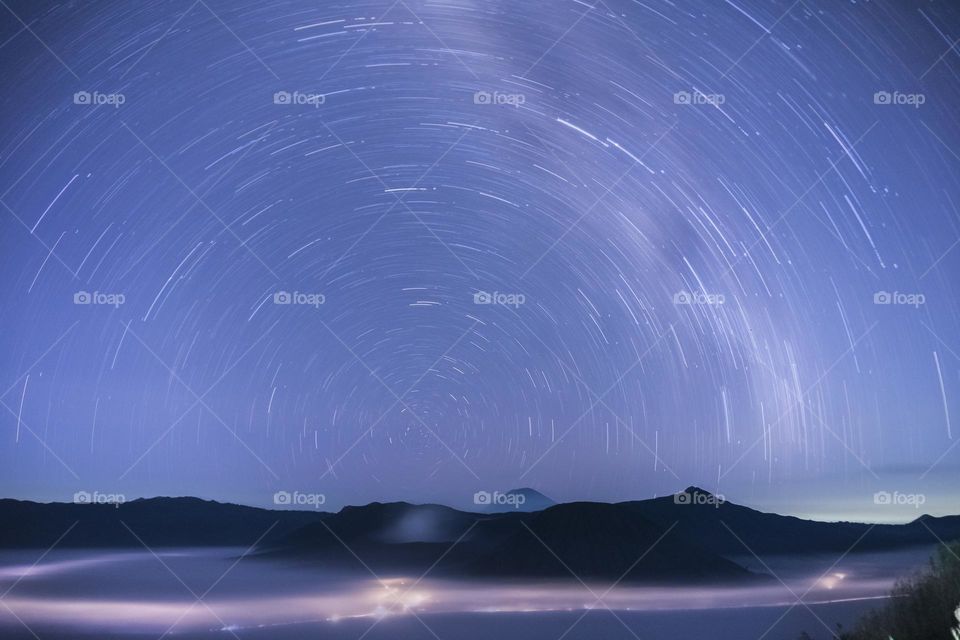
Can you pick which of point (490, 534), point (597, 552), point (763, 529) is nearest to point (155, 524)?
point (490, 534)

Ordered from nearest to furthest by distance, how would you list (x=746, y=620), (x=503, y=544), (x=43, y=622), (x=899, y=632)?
(x=899, y=632)
(x=43, y=622)
(x=746, y=620)
(x=503, y=544)

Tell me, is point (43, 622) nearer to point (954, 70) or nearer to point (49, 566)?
point (49, 566)

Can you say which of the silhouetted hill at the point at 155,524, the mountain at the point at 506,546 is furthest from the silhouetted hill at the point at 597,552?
the silhouetted hill at the point at 155,524

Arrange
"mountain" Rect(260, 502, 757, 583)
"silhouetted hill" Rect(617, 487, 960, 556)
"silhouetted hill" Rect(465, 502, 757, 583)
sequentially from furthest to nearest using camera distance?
"silhouetted hill" Rect(465, 502, 757, 583) → "mountain" Rect(260, 502, 757, 583) → "silhouetted hill" Rect(617, 487, 960, 556)

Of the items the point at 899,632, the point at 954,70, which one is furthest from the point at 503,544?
the point at 954,70

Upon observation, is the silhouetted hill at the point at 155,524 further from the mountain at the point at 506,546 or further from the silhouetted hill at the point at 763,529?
the silhouetted hill at the point at 763,529

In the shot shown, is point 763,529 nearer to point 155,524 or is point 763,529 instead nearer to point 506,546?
point 506,546

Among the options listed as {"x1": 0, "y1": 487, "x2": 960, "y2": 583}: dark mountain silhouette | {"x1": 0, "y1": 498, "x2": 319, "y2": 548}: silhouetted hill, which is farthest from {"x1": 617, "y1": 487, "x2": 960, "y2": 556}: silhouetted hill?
{"x1": 0, "y1": 498, "x2": 319, "y2": 548}: silhouetted hill

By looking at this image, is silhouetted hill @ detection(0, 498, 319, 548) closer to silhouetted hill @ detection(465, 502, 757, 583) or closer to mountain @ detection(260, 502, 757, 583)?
mountain @ detection(260, 502, 757, 583)

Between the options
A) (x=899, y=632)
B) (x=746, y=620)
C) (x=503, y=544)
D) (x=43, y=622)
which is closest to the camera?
(x=899, y=632)

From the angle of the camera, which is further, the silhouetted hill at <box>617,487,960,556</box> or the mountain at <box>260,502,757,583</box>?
the mountain at <box>260,502,757,583</box>

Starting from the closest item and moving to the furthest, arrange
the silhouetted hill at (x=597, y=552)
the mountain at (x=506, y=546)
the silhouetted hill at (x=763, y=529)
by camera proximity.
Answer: the silhouetted hill at (x=763, y=529), the mountain at (x=506, y=546), the silhouetted hill at (x=597, y=552)
